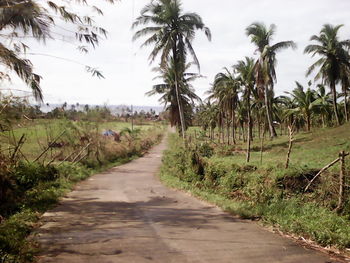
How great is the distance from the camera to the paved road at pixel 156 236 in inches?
220

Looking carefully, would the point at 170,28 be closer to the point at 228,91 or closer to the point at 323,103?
the point at 228,91

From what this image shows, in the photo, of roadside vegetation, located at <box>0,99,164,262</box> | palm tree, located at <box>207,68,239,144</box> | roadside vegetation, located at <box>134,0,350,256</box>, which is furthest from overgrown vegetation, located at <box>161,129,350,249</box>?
palm tree, located at <box>207,68,239,144</box>

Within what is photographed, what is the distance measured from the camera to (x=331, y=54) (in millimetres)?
29000

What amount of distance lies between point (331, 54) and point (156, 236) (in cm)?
2790

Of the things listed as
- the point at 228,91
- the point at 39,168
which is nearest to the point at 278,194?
Result: the point at 39,168

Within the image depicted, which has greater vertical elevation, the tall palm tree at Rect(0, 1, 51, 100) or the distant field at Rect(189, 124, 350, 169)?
the tall palm tree at Rect(0, 1, 51, 100)

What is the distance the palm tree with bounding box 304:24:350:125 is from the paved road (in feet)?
79.3

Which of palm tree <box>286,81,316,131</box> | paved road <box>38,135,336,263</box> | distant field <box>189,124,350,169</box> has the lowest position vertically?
paved road <box>38,135,336,263</box>

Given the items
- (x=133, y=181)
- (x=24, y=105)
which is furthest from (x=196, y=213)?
(x=133, y=181)

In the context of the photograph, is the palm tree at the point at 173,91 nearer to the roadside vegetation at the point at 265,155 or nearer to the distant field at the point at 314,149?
the roadside vegetation at the point at 265,155

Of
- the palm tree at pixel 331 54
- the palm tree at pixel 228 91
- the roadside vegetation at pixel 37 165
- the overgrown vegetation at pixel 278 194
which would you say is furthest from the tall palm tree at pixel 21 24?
the palm tree at pixel 331 54

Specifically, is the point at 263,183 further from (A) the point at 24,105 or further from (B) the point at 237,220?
(A) the point at 24,105

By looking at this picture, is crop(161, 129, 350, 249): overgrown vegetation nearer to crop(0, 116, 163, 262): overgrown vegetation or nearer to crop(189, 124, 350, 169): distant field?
crop(189, 124, 350, 169): distant field

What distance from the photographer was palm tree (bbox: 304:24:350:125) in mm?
28734
